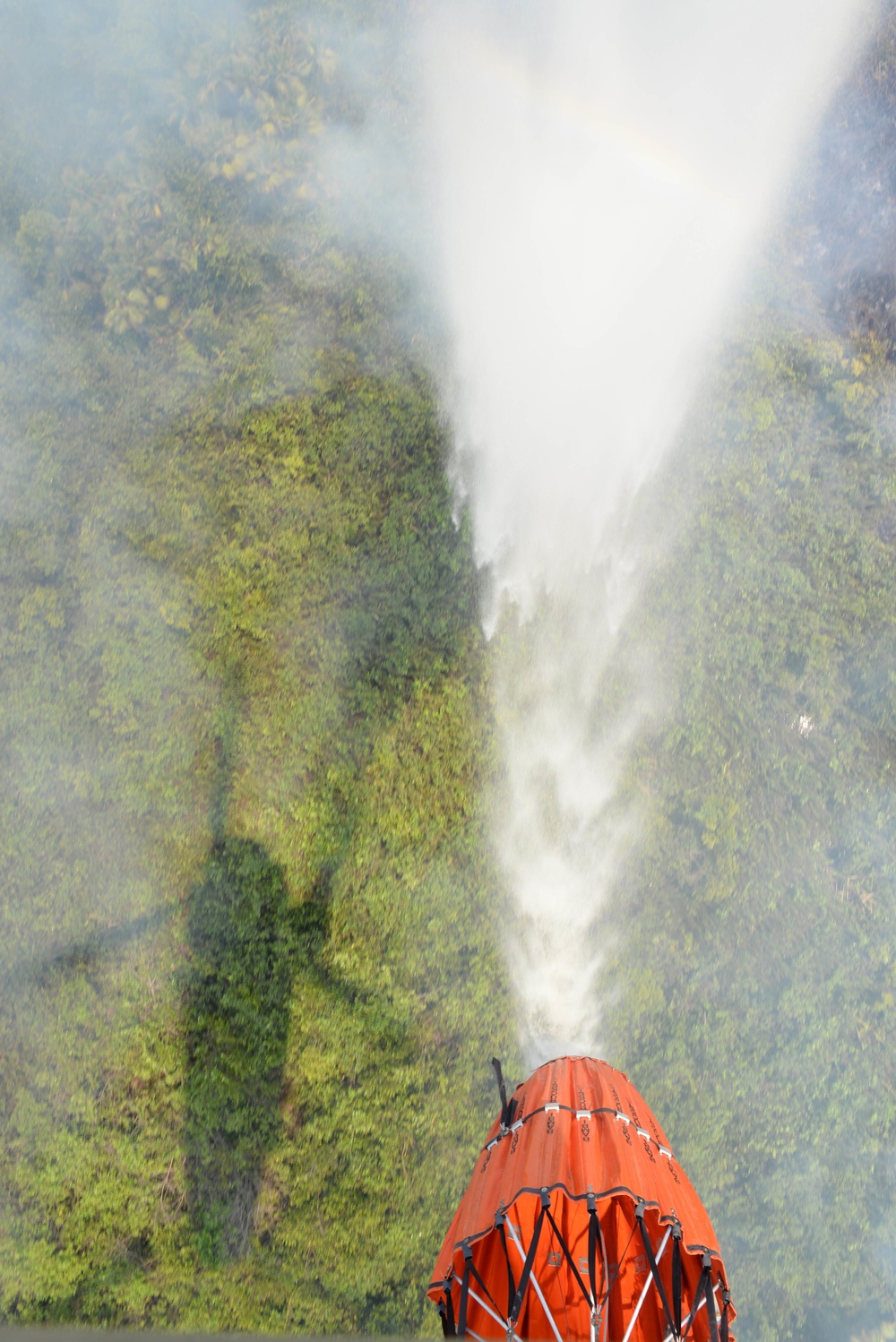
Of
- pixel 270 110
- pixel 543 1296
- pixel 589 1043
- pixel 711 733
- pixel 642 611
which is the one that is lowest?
pixel 543 1296

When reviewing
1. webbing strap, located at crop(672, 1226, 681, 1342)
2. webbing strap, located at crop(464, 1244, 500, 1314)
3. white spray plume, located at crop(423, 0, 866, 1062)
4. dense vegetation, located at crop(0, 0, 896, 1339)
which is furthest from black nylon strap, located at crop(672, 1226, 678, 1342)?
white spray plume, located at crop(423, 0, 866, 1062)

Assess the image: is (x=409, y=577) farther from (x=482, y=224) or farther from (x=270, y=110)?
(x=270, y=110)

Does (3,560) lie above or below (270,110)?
below

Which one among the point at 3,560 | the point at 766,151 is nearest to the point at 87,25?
the point at 3,560

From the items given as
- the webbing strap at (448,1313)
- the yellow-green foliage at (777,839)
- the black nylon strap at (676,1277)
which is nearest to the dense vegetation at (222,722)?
the yellow-green foliage at (777,839)

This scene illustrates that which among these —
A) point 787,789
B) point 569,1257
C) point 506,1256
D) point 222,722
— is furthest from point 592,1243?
point 222,722

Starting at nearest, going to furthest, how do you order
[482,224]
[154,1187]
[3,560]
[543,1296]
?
[543,1296], [154,1187], [3,560], [482,224]

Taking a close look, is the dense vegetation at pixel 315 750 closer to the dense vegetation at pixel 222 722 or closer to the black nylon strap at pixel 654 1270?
the dense vegetation at pixel 222 722
